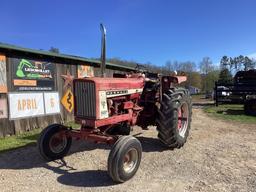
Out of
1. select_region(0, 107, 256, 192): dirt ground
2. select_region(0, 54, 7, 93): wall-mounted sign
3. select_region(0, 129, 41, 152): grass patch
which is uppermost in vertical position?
select_region(0, 54, 7, 93): wall-mounted sign

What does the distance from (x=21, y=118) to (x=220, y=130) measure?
626cm

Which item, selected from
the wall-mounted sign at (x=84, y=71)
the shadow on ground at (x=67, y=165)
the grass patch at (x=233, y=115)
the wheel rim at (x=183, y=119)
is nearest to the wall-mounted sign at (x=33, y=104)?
the wall-mounted sign at (x=84, y=71)

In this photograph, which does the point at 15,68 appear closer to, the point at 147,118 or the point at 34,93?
the point at 34,93

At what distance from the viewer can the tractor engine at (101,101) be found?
5.66 metres

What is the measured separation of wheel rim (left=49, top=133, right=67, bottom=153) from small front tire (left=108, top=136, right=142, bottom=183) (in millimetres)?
1783

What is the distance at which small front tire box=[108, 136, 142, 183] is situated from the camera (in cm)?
486

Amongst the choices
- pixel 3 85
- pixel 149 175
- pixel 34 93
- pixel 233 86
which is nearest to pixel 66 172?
pixel 149 175

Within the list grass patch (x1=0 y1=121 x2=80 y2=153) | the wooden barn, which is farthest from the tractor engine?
grass patch (x1=0 y1=121 x2=80 y2=153)

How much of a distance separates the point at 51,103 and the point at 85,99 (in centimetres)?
573

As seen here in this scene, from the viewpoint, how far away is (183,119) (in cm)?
759

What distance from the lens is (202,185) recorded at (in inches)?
192

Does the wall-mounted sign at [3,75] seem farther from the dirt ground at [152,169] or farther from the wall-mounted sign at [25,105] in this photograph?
the dirt ground at [152,169]

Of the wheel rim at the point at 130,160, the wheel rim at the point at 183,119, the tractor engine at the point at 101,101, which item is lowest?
the wheel rim at the point at 130,160

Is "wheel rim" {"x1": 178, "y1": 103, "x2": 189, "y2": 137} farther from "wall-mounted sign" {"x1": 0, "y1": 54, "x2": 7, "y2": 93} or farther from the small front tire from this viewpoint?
"wall-mounted sign" {"x1": 0, "y1": 54, "x2": 7, "y2": 93}
